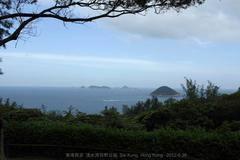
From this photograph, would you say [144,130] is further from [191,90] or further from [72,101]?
[72,101]

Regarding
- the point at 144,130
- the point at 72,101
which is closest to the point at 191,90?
the point at 144,130

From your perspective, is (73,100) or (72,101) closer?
(72,101)

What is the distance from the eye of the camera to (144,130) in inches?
451

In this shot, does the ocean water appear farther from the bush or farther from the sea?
the bush

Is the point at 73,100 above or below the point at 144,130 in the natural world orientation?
above

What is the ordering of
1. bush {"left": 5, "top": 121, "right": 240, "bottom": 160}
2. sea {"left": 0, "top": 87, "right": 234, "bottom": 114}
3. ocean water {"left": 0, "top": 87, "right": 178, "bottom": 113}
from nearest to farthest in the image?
bush {"left": 5, "top": 121, "right": 240, "bottom": 160} < sea {"left": 0, "top": 87, "right": 234, "bottom": 114} < ocean water {"left": 0, "top": 87, "right": 178, "bottom": 113}

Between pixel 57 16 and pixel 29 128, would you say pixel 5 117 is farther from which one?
pixel 57 16

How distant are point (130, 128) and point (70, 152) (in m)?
1.86

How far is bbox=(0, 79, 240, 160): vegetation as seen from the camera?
32.2 feet

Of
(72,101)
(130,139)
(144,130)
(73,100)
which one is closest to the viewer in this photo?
(130,139)

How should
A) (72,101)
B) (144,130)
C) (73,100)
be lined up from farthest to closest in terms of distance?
(73,100)
(72,101)
(144,130)

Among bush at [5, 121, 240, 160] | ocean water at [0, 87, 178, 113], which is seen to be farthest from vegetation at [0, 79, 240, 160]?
ocean water at [0, 87, 178, 113]

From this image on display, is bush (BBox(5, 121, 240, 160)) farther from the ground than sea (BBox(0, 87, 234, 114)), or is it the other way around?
sea (BBox(0, 87, 234, 114))

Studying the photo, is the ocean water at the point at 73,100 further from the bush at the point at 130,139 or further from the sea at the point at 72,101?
the bush at the point at 130,139
